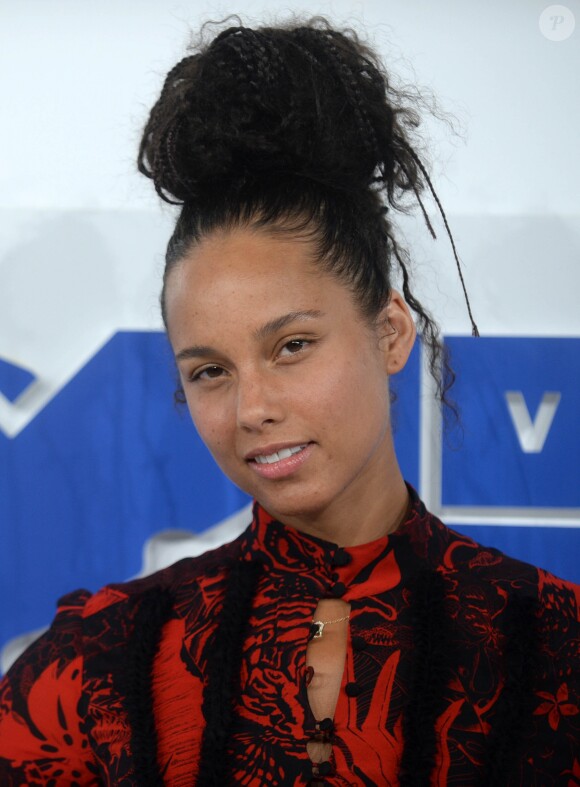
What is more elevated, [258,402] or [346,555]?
[258,402]

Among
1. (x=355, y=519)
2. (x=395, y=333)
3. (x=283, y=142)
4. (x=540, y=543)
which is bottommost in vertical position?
(x=540, y=543)

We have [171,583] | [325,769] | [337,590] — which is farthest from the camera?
[171,583]

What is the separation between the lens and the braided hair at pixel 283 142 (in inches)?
44.1

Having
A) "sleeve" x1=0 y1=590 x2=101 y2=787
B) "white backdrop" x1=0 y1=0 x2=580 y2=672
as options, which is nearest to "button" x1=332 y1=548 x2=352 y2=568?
"sleeve" x1=0 y1=590 x2=101 y2=787

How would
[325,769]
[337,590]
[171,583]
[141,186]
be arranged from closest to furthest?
[325,769]
[337,590]
[171,583]
[141,186]

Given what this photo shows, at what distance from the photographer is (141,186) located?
170 cm

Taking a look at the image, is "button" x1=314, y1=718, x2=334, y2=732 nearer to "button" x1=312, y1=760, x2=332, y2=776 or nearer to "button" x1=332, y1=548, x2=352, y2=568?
"button" x1=312, y1=760, x2=332, y2=776

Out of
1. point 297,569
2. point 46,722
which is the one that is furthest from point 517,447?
point 46,722

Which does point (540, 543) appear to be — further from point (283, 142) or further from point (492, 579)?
point (283, 142)

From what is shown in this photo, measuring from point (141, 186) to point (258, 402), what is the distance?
31.5 inches

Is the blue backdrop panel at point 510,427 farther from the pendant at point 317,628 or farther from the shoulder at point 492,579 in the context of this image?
the pendant at point 317,628

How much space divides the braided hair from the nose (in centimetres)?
16

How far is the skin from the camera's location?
3.44ft

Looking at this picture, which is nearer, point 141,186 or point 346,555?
point 346,555
